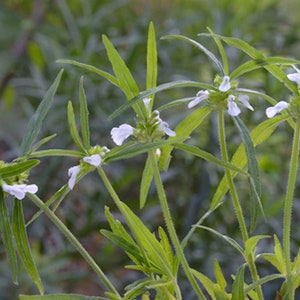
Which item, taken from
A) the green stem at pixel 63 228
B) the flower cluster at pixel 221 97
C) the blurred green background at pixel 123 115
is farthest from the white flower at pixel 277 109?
the blurred green background at pixel 123 115

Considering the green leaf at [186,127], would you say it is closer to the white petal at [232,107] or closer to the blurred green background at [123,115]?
the white petal at [232,107]

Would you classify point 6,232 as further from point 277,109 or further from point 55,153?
point 277,109

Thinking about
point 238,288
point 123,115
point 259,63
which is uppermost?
point 259,63

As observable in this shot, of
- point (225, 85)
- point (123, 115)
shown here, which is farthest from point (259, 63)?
point (123, 115)

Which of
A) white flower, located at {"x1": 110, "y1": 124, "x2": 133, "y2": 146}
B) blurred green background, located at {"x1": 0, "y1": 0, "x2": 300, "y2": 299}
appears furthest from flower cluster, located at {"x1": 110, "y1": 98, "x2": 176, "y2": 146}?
blurred green background, located at {"x1": 0, "y1": 0, "x2": 300, "y2": 299}

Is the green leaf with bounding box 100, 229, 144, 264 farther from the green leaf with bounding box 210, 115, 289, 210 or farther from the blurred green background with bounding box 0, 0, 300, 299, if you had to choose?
the blurred green background with bounding box 0, 0, 300, 299

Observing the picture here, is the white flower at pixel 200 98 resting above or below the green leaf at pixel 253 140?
above

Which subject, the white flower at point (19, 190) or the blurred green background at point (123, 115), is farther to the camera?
the blurred green background at point (123, 115)
